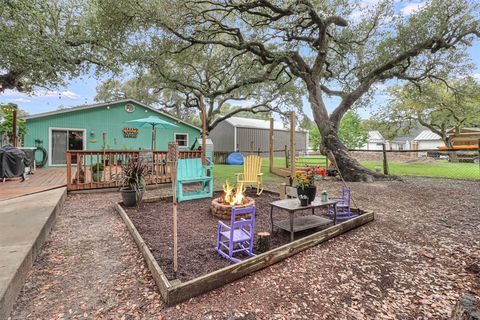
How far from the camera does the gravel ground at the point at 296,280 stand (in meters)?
1.87

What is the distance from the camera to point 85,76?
9.87 metres

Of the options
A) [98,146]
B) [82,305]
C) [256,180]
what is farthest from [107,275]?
[98,146]

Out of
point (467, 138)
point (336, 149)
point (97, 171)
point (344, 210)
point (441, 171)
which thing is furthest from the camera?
point (467, 138)

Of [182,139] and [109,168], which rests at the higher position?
[182,139]

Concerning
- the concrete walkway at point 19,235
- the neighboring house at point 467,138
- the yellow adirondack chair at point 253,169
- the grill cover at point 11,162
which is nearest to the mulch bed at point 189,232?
the yellow adirondack chair at point 253,169

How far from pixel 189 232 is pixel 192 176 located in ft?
7.28

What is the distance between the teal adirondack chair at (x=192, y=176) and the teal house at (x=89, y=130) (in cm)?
528

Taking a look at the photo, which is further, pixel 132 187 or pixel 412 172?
pixel 412 172

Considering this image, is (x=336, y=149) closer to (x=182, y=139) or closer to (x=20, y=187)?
(x=182, y=139)

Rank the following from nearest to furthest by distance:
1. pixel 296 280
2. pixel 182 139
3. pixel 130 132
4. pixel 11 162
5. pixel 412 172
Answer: pixel 296 280 → pixel 11 162 → pixel 412 172 → pixel 130 132 → pixel 182 139

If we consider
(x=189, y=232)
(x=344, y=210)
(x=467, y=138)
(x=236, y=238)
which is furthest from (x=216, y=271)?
(x=467, y=138)

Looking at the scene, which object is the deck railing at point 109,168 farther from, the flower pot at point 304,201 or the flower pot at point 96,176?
the flower pot at point 304,201

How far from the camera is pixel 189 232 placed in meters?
3.43

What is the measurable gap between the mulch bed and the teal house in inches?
243
